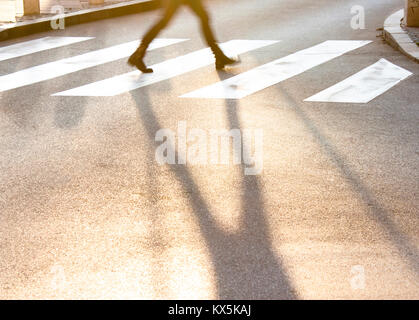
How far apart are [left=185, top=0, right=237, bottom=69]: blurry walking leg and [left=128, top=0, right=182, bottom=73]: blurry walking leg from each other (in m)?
0.17

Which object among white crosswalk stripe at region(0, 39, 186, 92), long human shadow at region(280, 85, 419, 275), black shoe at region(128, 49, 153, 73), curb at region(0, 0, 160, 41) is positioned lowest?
curb at region(0, 0, 160, 41)

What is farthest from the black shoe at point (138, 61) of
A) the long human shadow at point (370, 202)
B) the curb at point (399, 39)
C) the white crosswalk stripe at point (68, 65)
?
the curb at point (399, 39)

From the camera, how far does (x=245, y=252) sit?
447 cm

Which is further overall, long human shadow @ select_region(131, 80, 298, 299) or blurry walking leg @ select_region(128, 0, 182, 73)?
blurry walking leg @ select_region(128, 0, 182, 73)

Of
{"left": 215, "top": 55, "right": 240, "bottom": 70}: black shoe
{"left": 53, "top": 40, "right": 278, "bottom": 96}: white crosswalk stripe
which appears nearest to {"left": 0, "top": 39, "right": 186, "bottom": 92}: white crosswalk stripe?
{"left": 53, "top": 40, "right": 278, "bottom": 96}: white crosswalk stripe

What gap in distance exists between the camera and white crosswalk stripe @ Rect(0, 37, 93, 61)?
38.3ft

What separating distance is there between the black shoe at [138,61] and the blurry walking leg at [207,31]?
0.74 meters

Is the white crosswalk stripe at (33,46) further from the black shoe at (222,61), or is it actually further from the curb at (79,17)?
the black shoe at (222,61)

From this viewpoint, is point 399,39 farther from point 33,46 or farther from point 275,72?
point 33,46

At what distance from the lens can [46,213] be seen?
16.9ft

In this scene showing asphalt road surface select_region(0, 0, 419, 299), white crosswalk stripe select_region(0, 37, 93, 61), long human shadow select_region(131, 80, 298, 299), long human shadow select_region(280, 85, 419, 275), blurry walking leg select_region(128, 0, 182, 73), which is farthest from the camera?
white crosswalk stripe select_region(0, 37, 93, 61)

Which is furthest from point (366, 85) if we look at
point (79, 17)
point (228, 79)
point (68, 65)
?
point (79, 17)

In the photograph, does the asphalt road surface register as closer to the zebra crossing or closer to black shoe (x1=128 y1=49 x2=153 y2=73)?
the zebra crossing
